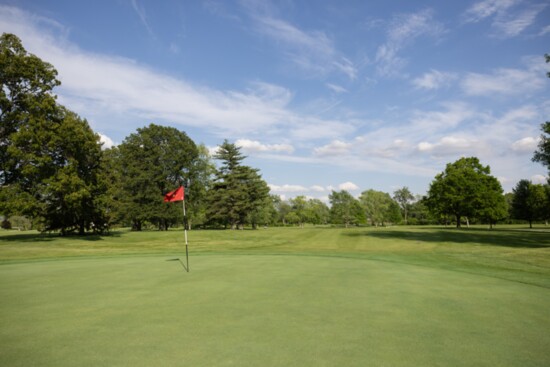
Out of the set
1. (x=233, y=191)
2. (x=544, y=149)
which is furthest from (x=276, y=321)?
(x=233, y=191)

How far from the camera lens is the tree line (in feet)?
110

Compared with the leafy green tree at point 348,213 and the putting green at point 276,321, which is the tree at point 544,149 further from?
the leafy green tree at point 348,213

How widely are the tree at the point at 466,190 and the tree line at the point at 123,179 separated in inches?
6.8

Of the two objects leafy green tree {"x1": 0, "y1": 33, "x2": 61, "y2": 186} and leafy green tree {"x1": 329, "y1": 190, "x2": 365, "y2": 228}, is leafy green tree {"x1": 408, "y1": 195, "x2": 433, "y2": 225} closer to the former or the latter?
leafy green tree {"x1": 329, "y1": 190, "x2": 365, "y2": 228}

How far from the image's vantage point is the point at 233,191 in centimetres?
5638

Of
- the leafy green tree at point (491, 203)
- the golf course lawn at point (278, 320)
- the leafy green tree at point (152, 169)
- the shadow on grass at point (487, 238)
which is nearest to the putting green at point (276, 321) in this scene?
the golf course lawn at point (278, 320)

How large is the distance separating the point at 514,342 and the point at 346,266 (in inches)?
357

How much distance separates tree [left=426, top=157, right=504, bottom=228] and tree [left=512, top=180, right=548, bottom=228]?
19393 millimetres

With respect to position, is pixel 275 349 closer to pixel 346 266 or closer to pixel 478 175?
pixel 346 266

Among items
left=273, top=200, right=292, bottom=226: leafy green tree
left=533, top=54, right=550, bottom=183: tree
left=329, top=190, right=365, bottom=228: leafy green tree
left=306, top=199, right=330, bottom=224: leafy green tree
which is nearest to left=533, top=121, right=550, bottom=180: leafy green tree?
left=533, top=54, right=550, bottom=183: tree

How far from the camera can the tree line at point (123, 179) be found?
3362 cm

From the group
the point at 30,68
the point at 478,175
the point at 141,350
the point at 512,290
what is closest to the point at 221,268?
the point at 141,350

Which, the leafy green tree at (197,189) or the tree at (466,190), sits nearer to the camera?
the tree at (466,190)

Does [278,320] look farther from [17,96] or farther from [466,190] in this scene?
[466,190]
